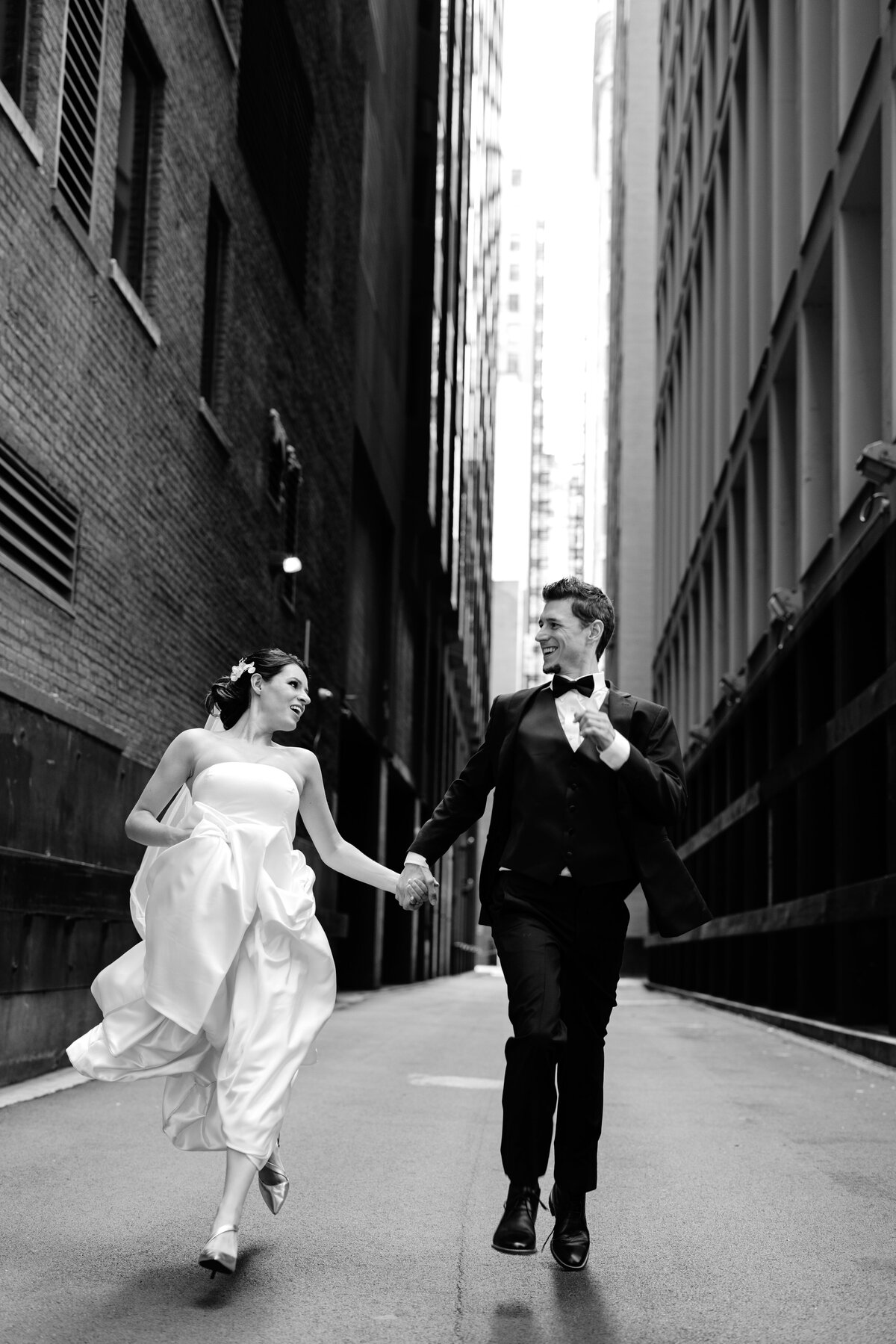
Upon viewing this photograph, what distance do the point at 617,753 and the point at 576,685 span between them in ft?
1.33

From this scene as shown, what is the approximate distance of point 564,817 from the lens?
496cm

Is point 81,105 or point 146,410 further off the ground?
point 81,105

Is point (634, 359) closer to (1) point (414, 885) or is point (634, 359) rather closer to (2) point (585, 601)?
(2) point (585, 601)

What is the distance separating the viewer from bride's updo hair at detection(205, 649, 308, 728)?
218 inches

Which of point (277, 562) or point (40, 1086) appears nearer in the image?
point (40, 1086)

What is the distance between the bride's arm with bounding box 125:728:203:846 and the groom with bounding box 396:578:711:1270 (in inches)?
31.1

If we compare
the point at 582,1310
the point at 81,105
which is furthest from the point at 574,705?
the point at 81,105

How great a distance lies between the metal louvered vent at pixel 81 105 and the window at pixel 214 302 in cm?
443

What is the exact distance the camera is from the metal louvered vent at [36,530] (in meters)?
10.1

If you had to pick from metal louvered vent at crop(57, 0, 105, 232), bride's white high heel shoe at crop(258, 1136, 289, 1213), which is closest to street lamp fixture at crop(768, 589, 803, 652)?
metal louvered vent at crop(57, 0, 105, 232)

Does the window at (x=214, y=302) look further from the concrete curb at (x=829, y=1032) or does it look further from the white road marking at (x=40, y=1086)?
the concrete curb at (x=829, y=1032)

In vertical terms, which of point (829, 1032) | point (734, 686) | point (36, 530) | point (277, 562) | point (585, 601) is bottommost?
point (829, 1032)

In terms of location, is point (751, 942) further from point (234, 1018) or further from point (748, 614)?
point (234, 1018)

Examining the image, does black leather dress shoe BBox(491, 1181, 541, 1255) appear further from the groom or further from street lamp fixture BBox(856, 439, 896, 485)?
street lamp fixture BBox(856, 439, 896, 485)
